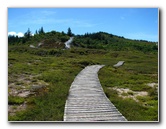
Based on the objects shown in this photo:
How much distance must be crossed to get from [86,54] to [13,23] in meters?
26.1

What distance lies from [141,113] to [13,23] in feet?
18.3

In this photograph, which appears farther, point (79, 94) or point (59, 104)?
point (79, 94)

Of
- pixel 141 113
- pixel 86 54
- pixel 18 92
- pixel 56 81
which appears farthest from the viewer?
pixel 86 54

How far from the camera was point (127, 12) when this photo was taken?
10.8m

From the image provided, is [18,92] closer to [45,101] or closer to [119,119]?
[45,101]

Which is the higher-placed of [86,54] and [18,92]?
[86,54]

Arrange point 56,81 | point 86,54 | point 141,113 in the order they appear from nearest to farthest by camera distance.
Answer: point 141,113, point 56,81, point 86,54

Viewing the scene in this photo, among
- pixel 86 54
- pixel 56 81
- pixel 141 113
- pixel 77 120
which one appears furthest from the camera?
pixel 86 54

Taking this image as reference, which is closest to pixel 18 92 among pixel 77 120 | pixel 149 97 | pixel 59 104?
pixel 59 104

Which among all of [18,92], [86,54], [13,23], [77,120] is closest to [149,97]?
[77,120]

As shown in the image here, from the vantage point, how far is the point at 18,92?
1220cm
